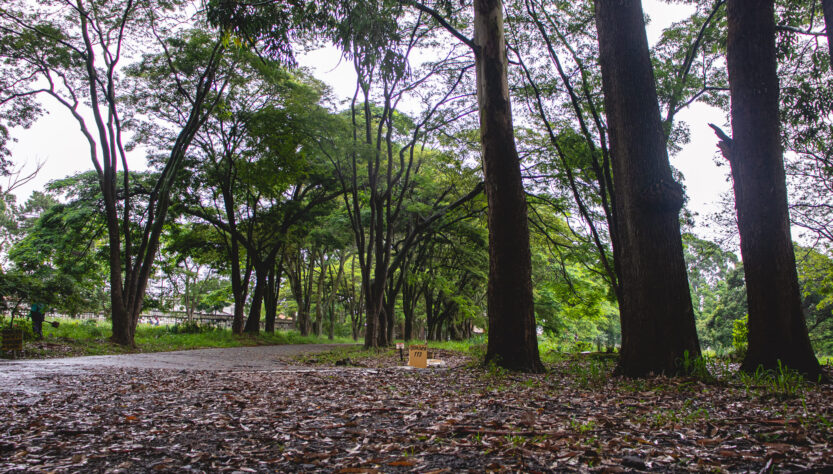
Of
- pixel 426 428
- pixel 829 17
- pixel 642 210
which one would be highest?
pixel 829 17

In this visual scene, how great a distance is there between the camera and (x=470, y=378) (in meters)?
5.54

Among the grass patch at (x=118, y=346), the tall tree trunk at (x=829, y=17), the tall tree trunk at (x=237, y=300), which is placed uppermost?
the tall tree trunk at (x=829, y=17)

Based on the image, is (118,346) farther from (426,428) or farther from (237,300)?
(426,428)

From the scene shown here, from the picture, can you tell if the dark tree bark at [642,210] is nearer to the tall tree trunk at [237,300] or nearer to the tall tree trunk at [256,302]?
the tall tree trunk at [237,300]

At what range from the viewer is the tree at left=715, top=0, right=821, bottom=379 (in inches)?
196

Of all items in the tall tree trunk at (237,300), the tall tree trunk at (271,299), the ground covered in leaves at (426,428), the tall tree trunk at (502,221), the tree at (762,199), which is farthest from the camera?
the tall tree trunk at (271,299)

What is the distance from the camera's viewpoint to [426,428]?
295 cm

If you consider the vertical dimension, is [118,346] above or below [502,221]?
below

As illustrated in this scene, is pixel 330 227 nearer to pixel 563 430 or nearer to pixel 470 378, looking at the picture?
pixel 470 378

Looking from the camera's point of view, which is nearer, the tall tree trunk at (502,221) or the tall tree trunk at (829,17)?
the tall tree trunk at (829,17)

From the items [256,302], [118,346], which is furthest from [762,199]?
[256,302]

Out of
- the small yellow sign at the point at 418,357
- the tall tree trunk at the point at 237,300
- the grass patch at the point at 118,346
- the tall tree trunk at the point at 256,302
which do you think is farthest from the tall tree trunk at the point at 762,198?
the tall tree trunk at the point at 256,302

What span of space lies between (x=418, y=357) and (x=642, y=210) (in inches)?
158

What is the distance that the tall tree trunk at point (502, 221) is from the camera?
250 inches
